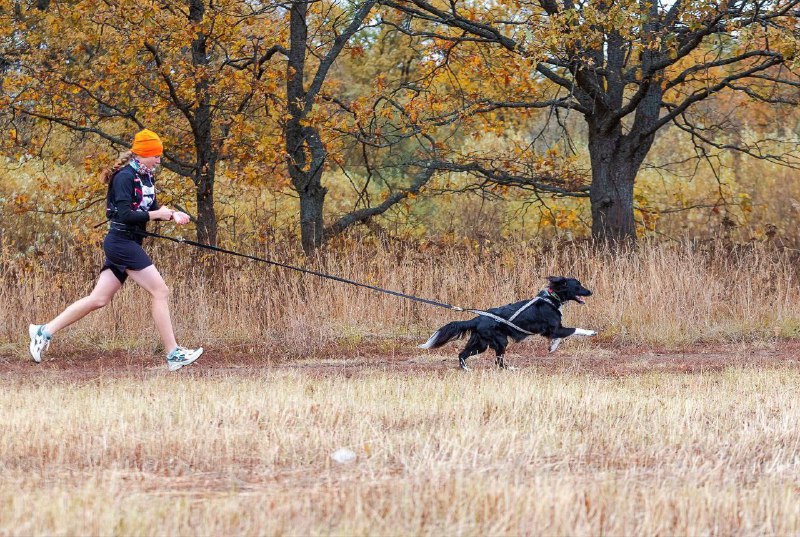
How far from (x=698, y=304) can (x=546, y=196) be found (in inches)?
321

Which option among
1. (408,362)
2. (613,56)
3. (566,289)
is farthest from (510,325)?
(613,56)

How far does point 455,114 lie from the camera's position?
15984 millimetres

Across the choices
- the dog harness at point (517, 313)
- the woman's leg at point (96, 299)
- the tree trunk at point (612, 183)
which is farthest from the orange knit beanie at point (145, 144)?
the tree trunk at point (612, 183)

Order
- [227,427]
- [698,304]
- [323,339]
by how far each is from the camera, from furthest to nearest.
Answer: [698,304] < [323,339] < [227,427]

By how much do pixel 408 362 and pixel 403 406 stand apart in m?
3.47

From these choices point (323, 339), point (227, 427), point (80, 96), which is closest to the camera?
point (227, 427)

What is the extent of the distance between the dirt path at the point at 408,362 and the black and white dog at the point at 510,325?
36 cm

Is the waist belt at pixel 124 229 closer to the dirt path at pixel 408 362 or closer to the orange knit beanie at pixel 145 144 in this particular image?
the orange knit beanie at pixel 145 144

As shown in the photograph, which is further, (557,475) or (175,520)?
(557,475)

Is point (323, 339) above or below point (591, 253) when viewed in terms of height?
below

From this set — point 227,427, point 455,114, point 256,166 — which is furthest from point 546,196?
point 227,427

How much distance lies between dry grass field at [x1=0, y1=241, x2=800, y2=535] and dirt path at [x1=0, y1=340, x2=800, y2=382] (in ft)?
0.18

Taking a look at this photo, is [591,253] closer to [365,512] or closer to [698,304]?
[698,304]

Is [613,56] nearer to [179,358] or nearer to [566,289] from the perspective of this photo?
[566,289]
